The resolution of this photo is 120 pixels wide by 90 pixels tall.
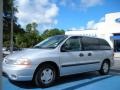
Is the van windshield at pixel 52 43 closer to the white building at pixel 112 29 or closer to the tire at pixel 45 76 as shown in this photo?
the tire at pixel 45 76

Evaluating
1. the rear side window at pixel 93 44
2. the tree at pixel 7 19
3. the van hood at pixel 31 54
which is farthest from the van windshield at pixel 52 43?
the tree at pixel 7 19

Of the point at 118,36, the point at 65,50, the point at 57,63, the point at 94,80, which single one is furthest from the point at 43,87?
the point at 118,36

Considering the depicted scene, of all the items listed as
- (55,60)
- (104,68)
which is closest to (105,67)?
(104,68)

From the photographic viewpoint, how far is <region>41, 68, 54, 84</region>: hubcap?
8.11 metres

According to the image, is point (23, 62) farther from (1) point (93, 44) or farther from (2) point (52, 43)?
(1) point (93, 44)

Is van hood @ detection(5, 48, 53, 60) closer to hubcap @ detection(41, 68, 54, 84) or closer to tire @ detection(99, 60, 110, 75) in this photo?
hubcap @ detection(41, 68, 54, 84)

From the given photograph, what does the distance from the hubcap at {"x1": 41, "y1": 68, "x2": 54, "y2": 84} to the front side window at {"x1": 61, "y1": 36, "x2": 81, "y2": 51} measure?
95 centimetres

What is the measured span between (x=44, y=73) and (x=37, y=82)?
359mm

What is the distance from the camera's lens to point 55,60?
8.40 metres

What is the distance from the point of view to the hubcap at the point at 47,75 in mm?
8109

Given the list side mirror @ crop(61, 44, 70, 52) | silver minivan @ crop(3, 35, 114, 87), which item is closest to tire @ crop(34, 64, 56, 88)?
silver minivan @ crop(3, 35, 114, 87)

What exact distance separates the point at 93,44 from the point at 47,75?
3.00 m

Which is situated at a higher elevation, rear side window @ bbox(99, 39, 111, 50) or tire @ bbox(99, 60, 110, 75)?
rear side window @ bbox(99, 39, 111, 50)

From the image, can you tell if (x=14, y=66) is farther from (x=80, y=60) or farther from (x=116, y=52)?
(x=116, y=52)
